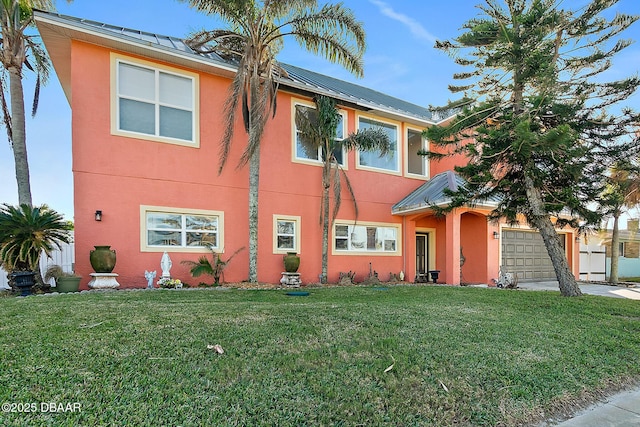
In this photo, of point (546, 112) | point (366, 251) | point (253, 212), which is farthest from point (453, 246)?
point (253, 212)

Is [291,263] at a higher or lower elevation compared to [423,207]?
lower

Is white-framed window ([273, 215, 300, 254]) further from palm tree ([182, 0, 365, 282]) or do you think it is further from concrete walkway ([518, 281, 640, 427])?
concrete walkway ([518, 281, 640, 427])

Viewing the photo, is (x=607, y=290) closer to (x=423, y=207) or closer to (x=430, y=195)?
(x=430, y=195)

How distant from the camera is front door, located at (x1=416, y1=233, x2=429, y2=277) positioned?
14.5 meters

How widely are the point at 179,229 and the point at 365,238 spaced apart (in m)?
6.39

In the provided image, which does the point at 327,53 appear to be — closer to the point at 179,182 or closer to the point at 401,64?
the point at 401,64

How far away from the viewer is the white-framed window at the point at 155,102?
9023 mm

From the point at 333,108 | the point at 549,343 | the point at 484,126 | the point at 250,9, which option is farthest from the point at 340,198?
the point at 549,343

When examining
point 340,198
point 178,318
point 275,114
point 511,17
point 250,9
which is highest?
point 250,9

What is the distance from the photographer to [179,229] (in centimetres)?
957

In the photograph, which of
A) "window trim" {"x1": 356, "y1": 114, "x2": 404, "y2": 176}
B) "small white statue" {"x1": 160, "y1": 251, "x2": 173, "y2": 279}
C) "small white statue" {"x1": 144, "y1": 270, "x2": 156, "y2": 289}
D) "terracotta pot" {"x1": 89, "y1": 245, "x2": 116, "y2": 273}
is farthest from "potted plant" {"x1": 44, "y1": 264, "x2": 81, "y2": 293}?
"window trim" {"x1": 356, "y1": 114, "x2": 404, "y2": 176}

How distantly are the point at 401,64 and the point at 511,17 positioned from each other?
18.2 ft

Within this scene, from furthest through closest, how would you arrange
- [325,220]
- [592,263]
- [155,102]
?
[592,263]
[325,220]
[155,102]

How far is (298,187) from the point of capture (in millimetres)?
11453
